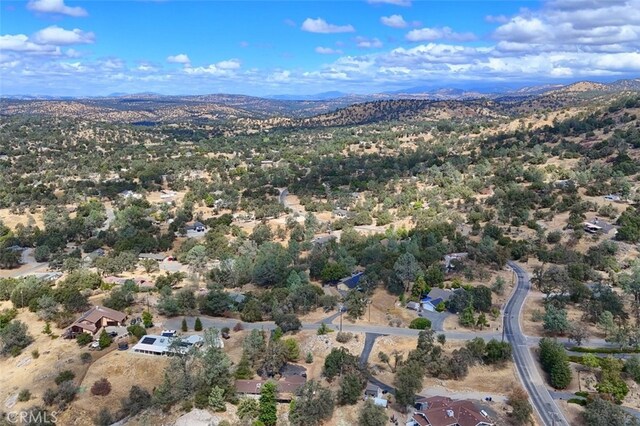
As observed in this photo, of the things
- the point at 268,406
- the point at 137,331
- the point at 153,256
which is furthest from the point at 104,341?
the point at 153,256

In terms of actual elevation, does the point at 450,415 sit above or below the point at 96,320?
below

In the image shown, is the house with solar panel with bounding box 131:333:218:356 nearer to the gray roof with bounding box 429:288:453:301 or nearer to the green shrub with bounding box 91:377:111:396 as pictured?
the green shrub with bounding box 91:377:111:396

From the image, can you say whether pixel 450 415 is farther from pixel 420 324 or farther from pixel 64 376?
pixel 64 376

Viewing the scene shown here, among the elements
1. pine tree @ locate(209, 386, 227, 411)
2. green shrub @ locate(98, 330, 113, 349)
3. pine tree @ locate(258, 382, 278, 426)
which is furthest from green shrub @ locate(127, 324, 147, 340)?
pine tree @ locate(258, 382, 278, 426)

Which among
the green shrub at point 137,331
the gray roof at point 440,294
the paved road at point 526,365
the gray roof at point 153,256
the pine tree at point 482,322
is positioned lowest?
the gray roof at point 153,256

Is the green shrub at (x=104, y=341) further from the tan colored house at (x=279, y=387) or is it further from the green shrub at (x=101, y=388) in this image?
the tan colored house at (x=279, y=387)

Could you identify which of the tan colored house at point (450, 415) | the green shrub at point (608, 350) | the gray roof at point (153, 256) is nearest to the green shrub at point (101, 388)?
the tan colored house at point (450, 415)
